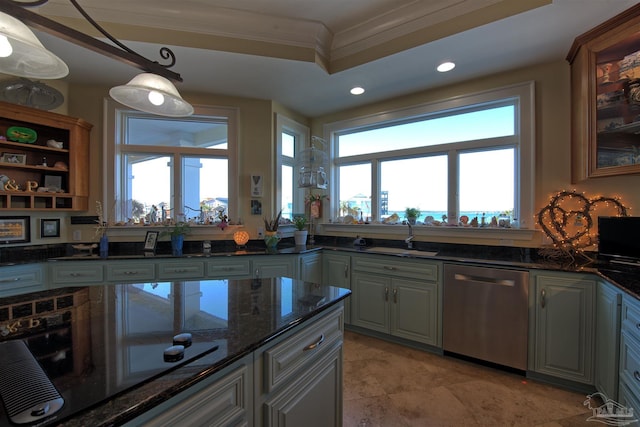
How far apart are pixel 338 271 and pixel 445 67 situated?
239 centimetres

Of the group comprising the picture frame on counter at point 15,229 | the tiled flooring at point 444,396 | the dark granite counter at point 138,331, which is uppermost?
the picture frame on counter at point 15,229

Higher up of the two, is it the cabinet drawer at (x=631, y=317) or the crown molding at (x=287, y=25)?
the crown molding at (x=287, y=25)

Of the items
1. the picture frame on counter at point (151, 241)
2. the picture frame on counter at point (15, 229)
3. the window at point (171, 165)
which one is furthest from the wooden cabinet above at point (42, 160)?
the picture frame on counter at point (151, 241)

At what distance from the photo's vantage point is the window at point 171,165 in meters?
3.31

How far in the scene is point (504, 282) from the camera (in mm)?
2367

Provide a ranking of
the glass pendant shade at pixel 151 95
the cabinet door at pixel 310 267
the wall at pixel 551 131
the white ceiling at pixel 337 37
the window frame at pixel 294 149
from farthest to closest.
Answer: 1. the window frame at pixel 294 149
2. the cabinet door at pixel 310 267
3. the wall at pixel 551 131
4. the white ceiling at pixel 337 37
5. the glass pendant shade at pixel 151 95

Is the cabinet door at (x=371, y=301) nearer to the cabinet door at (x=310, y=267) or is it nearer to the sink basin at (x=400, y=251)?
the sink basin at (x=400, y=251)

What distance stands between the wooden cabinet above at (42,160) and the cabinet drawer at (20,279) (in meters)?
0.58

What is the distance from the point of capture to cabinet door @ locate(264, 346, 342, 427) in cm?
106

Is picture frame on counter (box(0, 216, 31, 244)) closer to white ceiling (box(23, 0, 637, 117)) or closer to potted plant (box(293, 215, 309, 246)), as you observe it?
white ceiling (box(23, 0, 637, 117))

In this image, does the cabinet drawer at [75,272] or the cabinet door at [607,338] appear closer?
the cabinet door at [607,338]

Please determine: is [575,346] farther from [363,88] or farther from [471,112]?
[363,88]

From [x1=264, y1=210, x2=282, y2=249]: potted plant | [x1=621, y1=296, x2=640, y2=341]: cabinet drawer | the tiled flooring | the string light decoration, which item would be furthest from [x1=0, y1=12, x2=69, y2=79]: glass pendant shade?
the string light decoration

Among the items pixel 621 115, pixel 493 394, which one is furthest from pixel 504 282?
pixel 621 115
